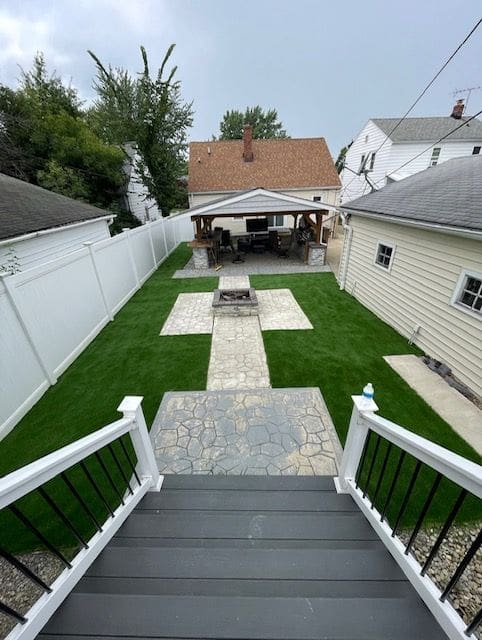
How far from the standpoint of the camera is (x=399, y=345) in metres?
5.91

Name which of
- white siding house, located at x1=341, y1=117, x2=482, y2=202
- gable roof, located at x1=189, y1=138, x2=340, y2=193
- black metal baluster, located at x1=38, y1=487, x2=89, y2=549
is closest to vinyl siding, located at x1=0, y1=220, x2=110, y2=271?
black metal baluster, located at x1=38, y1=487, x2=89, y2=549

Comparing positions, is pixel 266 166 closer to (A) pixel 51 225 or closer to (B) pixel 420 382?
(A) pixel 51 225

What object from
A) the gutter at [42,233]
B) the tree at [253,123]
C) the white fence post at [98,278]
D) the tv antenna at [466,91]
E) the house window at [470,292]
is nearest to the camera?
the house window at [470,292]

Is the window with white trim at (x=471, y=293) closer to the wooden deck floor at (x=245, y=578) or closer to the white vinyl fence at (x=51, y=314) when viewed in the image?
the wooden deck floor at (x=245, y=578)

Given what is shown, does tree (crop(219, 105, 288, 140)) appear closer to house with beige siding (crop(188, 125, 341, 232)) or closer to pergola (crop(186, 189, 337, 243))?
house with beige siding (crop(188, 125, 341, 232))

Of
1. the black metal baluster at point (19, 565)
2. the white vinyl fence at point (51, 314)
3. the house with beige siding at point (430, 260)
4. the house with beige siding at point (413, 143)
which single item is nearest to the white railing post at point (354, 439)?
the black metal baluster at point (19, 565)

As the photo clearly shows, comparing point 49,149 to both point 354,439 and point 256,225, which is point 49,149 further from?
point 354,439

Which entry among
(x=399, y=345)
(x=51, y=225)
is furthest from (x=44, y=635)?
(x=51, y=225)

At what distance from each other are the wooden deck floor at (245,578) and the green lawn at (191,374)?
1.45m

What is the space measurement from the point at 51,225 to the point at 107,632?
8729 millimetres

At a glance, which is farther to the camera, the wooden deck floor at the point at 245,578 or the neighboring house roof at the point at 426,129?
the neighboring house roof at the point at 426,129

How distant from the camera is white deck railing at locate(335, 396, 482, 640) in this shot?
1166mm

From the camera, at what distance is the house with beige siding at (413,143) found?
15.8 m

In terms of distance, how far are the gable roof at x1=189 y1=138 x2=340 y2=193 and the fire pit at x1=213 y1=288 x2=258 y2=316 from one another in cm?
1244
